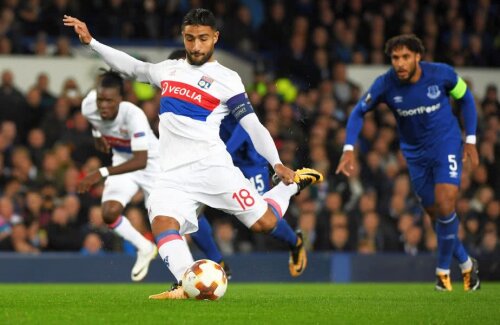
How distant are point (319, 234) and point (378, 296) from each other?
19.3 ft

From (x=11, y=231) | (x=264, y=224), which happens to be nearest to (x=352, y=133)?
(x=264, y=224)

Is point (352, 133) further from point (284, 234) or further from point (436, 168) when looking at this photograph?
point (284, 234)

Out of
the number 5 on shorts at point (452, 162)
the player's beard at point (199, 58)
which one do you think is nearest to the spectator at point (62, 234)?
the number 5 on shorts at point (452, 162)

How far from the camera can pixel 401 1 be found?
22172 mm

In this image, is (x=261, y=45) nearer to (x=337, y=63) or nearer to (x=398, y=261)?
(x=337, y=63)

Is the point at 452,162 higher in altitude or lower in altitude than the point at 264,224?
higher

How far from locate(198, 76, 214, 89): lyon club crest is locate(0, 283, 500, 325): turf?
164 cm

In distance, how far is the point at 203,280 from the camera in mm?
8383

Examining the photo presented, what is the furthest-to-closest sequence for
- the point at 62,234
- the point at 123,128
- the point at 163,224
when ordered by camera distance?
the point at 62,234, the point at 123,128, the point at 163,224

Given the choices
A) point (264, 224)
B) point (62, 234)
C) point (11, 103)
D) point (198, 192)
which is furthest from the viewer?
point (11, 103)

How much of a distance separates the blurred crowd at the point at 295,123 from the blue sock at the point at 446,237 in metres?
4.01

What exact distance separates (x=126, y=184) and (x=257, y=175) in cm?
184

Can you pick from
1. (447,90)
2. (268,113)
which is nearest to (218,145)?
(447,90)

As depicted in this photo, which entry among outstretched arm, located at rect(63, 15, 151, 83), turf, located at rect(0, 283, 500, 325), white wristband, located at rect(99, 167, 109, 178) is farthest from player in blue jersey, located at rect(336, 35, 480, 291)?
outstretched arm, located at rect(63, 15, 151, 83)
